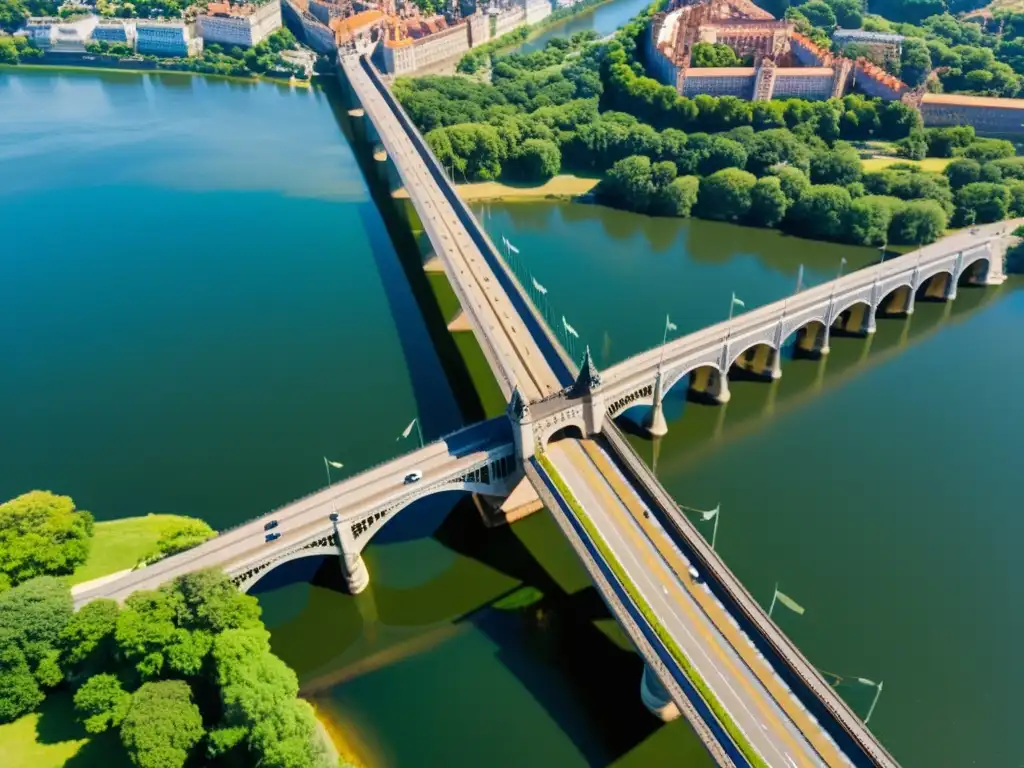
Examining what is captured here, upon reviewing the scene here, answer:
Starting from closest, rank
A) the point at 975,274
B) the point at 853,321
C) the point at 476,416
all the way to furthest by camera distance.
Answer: the point at 476,416 < the point at 853,321 < the point at 975,274

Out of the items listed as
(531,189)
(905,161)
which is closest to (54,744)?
(531,189)

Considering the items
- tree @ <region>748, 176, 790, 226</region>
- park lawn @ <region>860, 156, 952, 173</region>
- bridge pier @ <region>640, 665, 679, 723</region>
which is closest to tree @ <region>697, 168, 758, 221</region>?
tree @ <region>748, 176, 790, 226</region>

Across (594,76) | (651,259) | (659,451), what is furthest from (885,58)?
(659,451)

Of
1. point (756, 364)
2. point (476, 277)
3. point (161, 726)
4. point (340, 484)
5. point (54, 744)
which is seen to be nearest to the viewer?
point (161, 726)

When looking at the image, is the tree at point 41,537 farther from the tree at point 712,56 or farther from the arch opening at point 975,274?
the tree at point 712,56

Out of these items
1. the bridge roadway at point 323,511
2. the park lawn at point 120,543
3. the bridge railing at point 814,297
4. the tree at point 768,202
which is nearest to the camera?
the bridge roadway at point 323,511

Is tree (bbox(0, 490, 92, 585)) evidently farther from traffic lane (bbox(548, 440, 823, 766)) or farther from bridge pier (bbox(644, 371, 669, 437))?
bridge pier (bbox(644, 371, 669, 437))

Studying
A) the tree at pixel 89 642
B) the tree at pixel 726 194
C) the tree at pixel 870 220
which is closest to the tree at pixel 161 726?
the tree at pixel 89 642

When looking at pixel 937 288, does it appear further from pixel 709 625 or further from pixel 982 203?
pixel 709 625
